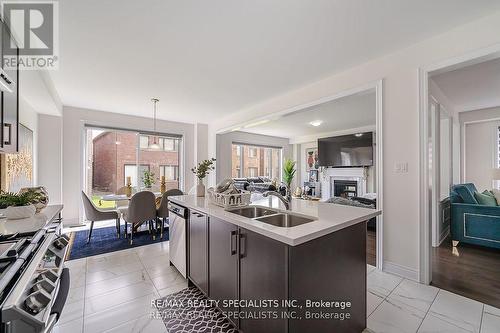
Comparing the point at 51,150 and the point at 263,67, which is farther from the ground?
the point at 263,67

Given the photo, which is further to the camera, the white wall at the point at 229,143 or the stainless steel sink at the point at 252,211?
the white wall at the point at 229,143

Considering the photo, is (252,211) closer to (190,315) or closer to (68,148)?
(190,315)

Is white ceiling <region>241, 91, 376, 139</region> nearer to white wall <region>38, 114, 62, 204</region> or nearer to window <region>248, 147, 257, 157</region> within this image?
window <region>248, 147, 257, 157</region>

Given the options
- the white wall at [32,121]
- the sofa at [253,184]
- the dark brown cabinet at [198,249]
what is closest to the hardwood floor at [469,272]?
the dark brown cabinet at [198,249]

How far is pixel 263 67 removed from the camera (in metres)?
2.85

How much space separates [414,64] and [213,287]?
9.89ft

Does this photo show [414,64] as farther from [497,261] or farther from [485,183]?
[485,183]

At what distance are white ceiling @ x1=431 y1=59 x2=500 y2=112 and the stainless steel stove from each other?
14.1 ft

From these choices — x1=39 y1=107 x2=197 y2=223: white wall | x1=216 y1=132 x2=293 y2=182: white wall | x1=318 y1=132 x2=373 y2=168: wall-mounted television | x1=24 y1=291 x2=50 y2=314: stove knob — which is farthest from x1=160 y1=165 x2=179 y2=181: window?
x1=24 y1=291 x2=50 y2=314: stove knob

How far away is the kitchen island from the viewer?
3.73 ft

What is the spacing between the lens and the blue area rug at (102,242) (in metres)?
3.11

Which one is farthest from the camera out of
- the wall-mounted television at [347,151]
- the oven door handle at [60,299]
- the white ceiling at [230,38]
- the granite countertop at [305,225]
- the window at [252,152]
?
the window at [252,152]

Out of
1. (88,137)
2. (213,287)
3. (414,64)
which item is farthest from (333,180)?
(88,137)

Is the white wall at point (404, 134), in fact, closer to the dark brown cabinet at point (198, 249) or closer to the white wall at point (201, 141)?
the dark brown cabinet at point (198, 249)
